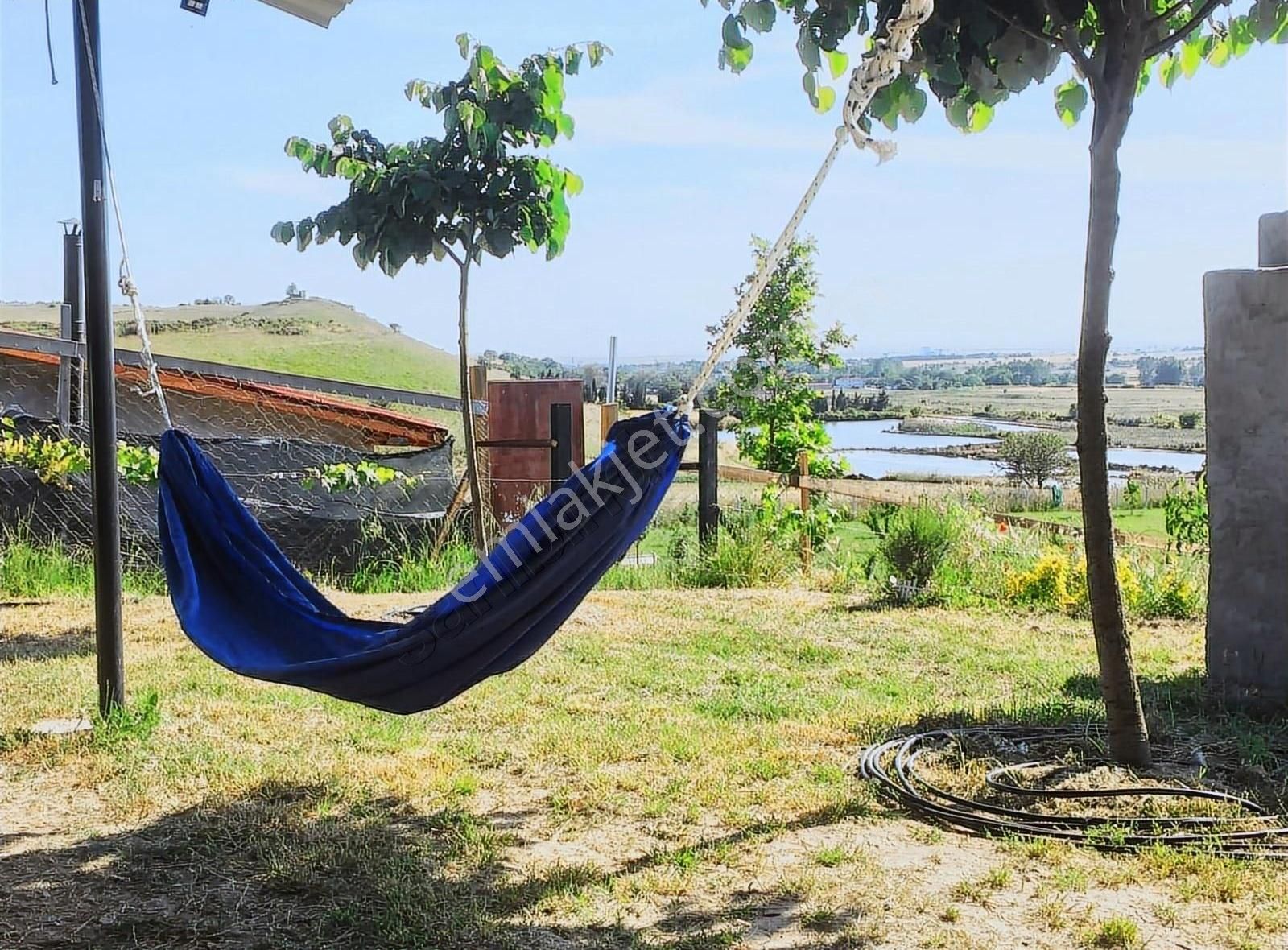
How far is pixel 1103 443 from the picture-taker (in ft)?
8.39

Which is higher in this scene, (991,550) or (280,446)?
(280,446)

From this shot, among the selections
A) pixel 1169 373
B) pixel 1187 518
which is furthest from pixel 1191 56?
pixel 1169 373

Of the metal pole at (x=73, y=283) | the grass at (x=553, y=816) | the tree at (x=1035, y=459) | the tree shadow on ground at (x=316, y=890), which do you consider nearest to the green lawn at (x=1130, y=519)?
the tree at (x=1035, y=459)

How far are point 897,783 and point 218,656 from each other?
147 centimetres

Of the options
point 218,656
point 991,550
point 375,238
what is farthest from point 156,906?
point 991,550

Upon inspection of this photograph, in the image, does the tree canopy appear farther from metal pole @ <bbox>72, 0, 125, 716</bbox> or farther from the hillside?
the hillside

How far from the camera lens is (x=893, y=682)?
3.52m

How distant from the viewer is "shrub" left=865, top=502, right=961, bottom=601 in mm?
4980

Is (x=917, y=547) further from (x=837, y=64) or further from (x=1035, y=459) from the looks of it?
(x=1035, y=459)

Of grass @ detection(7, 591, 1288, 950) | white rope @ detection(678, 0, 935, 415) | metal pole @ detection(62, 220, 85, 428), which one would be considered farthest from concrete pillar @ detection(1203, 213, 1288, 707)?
metal pole @ detection(62, 220, 85, 428)

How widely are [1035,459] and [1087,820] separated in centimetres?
735

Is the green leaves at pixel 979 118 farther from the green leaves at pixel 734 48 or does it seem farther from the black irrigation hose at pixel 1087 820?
the black irrigation hose at pixel 1087 820

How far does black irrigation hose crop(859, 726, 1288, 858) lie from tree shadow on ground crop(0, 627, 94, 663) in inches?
107

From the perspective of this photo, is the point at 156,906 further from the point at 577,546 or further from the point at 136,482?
the point at 136,482
